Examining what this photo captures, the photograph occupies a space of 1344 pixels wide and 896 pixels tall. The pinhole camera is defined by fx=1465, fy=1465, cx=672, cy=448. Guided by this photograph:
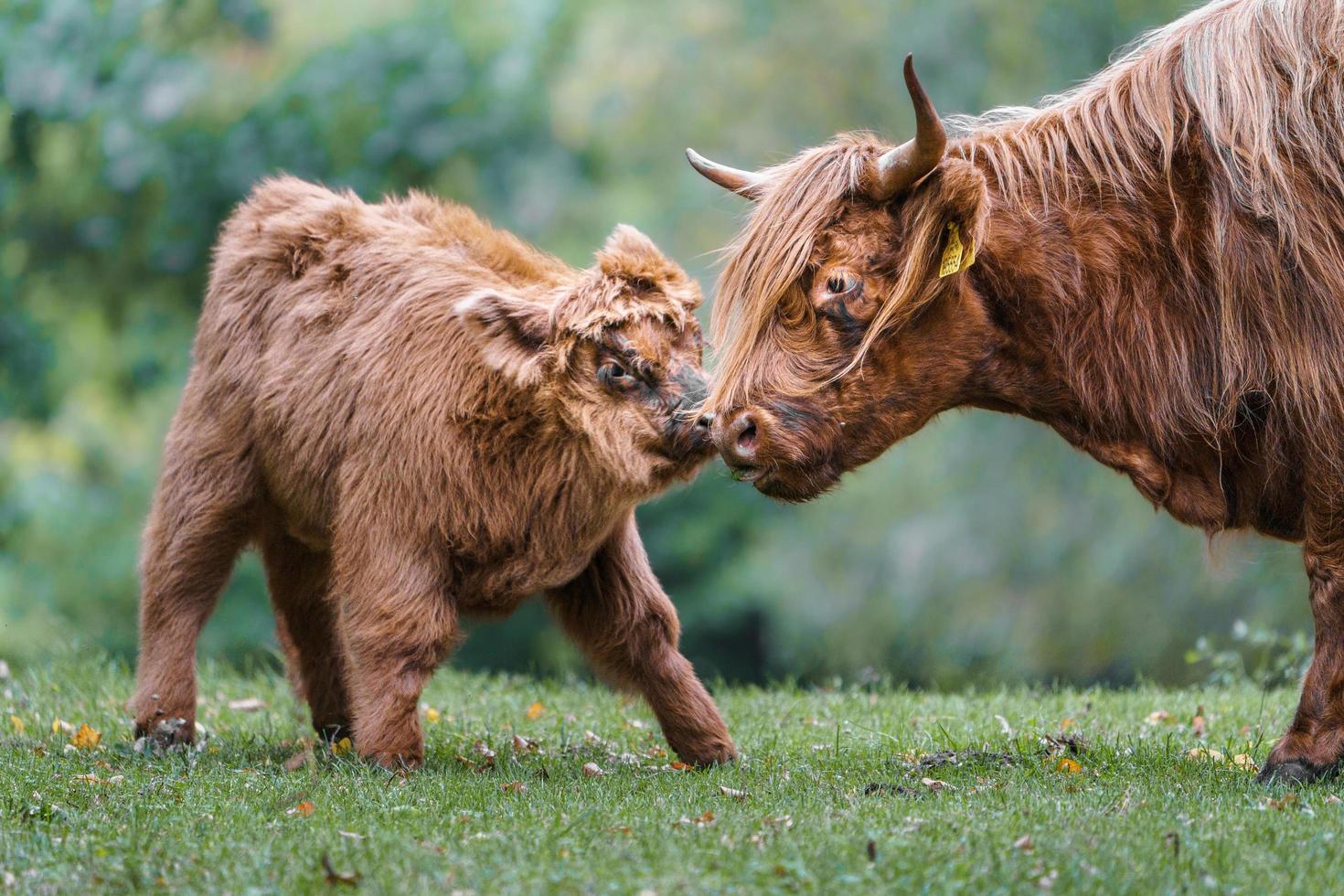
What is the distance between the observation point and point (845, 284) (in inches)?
193

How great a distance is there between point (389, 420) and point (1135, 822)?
311 cm

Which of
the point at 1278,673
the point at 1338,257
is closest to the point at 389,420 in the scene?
the point at 1338,257

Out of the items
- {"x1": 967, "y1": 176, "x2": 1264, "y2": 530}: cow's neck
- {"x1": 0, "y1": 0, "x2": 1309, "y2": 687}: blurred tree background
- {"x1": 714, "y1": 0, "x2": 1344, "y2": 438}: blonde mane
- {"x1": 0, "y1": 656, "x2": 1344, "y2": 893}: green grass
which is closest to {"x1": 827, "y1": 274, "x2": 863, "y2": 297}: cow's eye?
{"x1": 714, "y1": 0, "x2": 1344, "y2": 438}: blonde mane

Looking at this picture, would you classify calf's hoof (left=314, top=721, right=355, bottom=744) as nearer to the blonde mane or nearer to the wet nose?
the wet nose

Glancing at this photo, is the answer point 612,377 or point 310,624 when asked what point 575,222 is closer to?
point 310,624

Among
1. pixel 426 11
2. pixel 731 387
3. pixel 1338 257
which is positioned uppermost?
pixel 426 11

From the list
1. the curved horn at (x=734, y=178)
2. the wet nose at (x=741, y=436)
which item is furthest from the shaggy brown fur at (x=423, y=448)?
the curved horn at (x=734, y=178)

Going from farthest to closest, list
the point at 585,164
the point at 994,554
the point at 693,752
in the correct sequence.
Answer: the point at 585,164, the point at 994,554, the point at 693,752

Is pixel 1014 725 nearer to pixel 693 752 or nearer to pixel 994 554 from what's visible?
pixel 693 752

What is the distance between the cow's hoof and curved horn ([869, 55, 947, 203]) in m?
2.27

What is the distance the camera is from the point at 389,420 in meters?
5.74

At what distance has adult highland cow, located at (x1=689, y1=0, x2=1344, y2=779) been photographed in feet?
15.6

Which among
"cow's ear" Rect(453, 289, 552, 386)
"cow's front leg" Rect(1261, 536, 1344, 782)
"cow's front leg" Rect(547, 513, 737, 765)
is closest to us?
"cow's front leg" Rect(1261, 536, 1344, 782)

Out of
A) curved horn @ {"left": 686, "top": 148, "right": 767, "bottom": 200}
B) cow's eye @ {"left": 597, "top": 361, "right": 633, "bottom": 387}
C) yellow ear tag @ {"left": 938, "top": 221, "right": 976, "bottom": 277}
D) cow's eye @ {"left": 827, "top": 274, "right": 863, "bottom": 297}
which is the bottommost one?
cow's eye @ {"left": 597, "top": 361, "right": 633, "bottom": 387}
